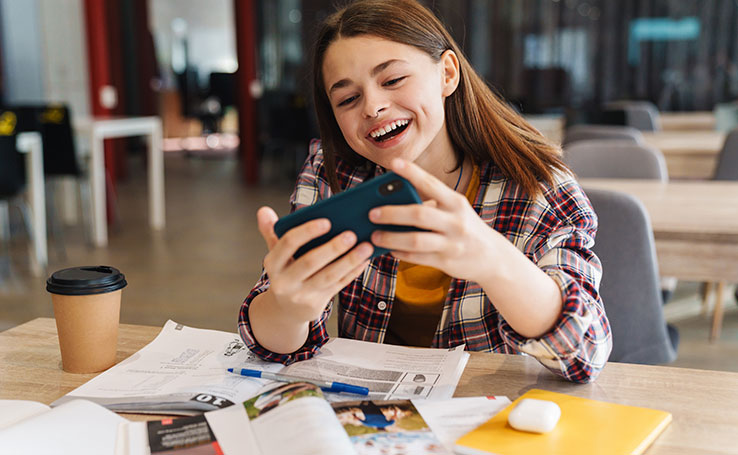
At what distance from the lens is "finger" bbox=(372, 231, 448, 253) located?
82cm

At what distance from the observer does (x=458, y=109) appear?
1.36 meters

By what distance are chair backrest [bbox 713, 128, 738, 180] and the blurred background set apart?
0.65 m

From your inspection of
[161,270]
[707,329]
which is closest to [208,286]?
[161,270]

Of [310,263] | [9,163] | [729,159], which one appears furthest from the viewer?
[9,163]

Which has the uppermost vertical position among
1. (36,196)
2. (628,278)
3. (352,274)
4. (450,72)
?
(450,72)

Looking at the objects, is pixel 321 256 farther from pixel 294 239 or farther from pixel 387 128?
pixel 387 128

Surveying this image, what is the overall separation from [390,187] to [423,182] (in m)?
0.04

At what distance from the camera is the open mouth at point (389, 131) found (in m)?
1.22

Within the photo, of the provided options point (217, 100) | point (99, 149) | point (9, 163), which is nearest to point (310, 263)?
point (9, 163)

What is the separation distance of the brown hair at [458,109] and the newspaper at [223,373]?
15.0 inches

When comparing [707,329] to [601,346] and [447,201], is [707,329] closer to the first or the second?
[601,346]


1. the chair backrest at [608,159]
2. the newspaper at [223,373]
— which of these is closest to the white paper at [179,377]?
the newspaper at [223,373]

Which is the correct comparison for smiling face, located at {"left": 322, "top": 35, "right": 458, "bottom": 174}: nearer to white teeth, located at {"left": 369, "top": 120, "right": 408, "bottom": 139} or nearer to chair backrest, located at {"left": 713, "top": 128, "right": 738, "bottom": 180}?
white teeth, located at {"left": 369, "top": 120, "right": 408, "bottom": 139}

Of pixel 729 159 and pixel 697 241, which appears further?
pixel 729 159
